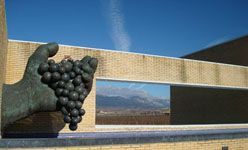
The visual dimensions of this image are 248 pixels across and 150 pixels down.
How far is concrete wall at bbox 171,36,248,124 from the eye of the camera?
868 inches

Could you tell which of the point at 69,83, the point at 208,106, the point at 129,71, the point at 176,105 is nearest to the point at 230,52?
the point at 208,106

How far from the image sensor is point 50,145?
6602 mm

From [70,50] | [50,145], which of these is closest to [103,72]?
[70,50]

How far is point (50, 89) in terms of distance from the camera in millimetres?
10641

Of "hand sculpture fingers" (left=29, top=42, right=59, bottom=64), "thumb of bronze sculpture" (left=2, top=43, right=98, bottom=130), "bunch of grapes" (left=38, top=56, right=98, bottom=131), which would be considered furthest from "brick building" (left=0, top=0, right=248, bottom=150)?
"bunch of grapes" (left=38, top=56, right=98, bottom=131)

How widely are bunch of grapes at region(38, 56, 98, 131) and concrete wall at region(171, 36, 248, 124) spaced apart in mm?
12414

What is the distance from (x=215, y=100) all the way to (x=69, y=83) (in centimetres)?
1585

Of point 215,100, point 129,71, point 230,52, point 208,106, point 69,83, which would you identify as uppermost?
point 230,52

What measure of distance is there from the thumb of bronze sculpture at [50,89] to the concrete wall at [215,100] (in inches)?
490

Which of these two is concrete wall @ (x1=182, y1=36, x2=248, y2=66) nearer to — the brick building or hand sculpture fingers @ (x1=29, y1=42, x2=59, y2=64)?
the brick building

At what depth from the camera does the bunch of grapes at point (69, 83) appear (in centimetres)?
977

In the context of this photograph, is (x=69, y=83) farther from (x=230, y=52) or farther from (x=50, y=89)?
(x=230, y=52)

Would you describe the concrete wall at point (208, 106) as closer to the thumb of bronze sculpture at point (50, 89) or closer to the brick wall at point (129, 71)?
the brick wall at point (129, 71)

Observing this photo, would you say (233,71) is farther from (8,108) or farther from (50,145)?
(50,145)
